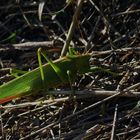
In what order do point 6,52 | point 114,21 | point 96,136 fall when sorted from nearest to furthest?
point 96,136, point 114,21, point 6,52

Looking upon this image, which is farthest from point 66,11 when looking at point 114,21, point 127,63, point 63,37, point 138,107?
point 138,107

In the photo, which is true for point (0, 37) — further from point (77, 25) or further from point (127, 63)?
point (127, 63)

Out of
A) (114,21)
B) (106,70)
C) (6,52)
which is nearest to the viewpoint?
(106,70)


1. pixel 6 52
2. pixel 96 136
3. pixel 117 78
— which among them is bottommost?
pixel 96 136

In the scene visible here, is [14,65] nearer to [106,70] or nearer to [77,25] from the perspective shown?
[77,25]

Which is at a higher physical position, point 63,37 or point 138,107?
point 63,37

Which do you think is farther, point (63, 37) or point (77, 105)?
point (63, 37)
